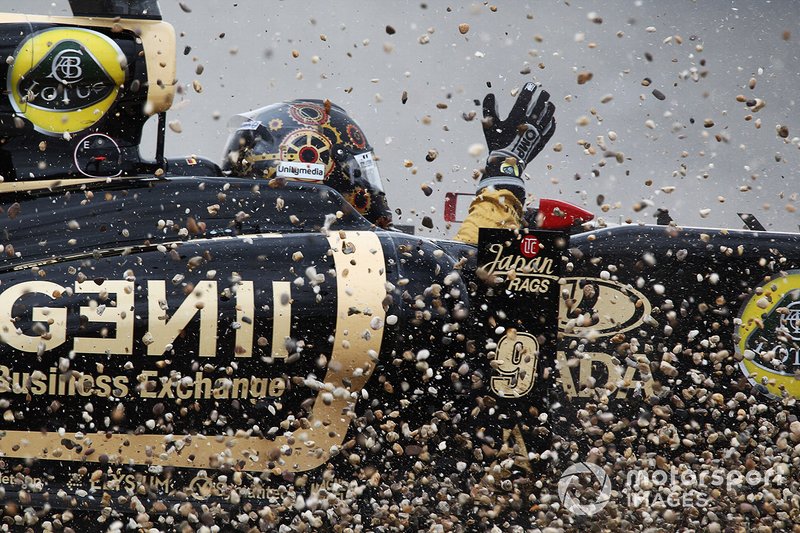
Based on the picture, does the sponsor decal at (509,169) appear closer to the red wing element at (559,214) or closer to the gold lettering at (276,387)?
the red wing element at (559,214)

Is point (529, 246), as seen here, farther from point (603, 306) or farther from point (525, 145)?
point (525, 145)

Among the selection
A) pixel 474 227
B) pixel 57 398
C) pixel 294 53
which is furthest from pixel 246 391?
pixel 474 227

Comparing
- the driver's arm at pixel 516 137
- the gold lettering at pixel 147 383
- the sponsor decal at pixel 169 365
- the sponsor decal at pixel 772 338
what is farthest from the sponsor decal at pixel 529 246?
the driver's arm at pixel 516 137

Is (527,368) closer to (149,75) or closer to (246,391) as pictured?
(246,391)

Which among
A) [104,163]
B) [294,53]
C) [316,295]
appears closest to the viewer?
[316,295]

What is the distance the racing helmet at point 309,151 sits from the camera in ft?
17.8

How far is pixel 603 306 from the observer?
4.54m

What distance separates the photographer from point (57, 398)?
11.0 ft

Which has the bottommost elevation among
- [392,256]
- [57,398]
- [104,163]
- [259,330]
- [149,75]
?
[57,398]

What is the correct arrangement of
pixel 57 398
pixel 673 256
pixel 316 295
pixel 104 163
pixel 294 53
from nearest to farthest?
pixel 57 398, pixel 316 295, pixel 104 163, pixel 294 53, pixel 673 256

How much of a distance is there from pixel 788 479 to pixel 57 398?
313 cm

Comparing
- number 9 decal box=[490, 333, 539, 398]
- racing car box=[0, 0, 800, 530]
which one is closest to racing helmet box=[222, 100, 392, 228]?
racing car box=[0, 0, 800, 530]

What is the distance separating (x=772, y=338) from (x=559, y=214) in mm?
1171

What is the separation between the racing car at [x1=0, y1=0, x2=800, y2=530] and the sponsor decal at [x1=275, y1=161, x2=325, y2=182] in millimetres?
1276
